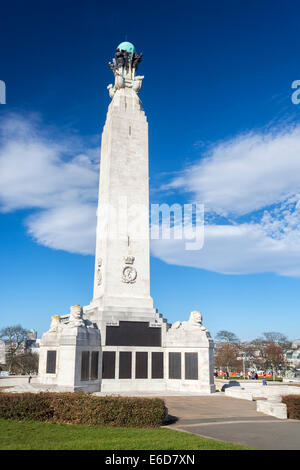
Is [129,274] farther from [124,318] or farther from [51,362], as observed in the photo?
[51,362]

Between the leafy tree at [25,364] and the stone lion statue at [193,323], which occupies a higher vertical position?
the stone lion statue at [193,323]

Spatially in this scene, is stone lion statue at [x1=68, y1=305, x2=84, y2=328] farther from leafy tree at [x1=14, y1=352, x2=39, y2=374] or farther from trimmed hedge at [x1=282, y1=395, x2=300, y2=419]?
leafy tree at [x1=14, y1=352, x2=39, y2=374]

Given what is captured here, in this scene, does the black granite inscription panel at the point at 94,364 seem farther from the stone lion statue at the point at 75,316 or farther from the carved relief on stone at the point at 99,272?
the carved relief on stone at the point at 99,272

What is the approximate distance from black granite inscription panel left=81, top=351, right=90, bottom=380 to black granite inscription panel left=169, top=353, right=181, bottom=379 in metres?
7.26

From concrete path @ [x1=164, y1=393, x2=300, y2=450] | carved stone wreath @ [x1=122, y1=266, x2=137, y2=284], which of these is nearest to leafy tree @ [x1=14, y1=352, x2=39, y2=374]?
carved stone wreath @ [x1=122, y1=266, x2=137, y2=284]

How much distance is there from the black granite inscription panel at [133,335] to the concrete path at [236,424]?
735 cm

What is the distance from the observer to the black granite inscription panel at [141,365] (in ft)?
108

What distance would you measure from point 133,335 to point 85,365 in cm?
512

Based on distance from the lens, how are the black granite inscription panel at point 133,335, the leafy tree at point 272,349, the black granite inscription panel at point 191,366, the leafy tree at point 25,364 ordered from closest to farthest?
the black granite inscription panel at point 191,366
the black granite inscription panel at point 133,335
the leafy tree at point 25,364
the leafy tree at point 272,349

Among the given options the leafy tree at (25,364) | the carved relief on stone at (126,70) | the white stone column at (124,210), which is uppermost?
the carved relief on stone at (126,70)

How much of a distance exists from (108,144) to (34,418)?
2887 centimetres

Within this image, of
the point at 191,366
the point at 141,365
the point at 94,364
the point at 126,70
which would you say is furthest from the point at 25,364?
the point at 126,70

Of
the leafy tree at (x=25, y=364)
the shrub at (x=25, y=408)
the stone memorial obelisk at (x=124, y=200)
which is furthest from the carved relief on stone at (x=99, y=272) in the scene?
the leafy tree at (x=25, y=364)

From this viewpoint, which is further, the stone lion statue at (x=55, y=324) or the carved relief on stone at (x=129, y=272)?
the carved relief on stone at (x=129, y=272)
